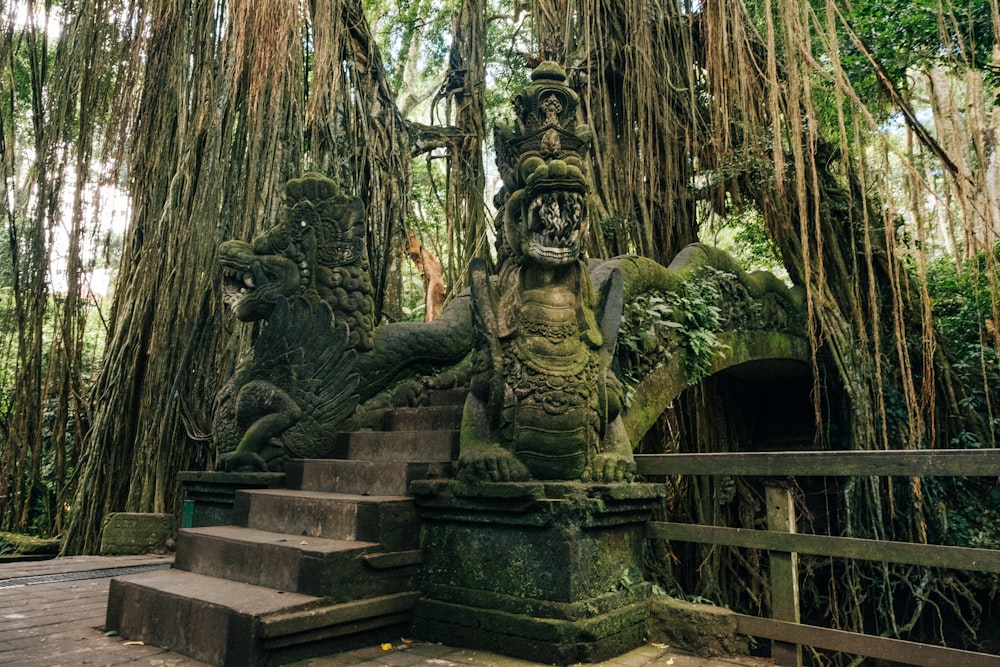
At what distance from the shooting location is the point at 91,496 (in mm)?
5363

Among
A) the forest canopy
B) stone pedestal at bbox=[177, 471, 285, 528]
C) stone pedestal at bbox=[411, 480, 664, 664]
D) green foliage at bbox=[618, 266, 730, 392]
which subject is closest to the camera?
stone pedestal at bbox=[411, 480, 664, 664]

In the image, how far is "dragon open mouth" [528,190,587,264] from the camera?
323 centimetres

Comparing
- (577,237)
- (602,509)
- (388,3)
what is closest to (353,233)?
(577,237)

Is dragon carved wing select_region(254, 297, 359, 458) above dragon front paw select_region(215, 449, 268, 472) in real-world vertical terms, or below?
above

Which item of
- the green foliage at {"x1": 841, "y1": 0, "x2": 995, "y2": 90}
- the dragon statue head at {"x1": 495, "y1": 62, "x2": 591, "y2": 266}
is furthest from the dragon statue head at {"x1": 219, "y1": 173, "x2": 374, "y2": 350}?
the green foliage at {"x1": 841, "y1": 0, "x2": 995, "y2": 90}

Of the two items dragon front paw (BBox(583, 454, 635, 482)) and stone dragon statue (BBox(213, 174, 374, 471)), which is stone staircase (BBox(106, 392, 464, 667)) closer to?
stone dragon statue (BBox(213, 174, 374, 471))

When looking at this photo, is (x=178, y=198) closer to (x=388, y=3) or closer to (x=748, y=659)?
(x=748, y=659)

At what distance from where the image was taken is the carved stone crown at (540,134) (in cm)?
349

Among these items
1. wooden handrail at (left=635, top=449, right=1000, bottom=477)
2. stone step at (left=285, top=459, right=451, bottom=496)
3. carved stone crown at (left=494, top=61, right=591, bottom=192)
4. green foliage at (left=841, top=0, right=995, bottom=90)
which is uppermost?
green foliage at (left=841, top=0, right=995, bottom=90)

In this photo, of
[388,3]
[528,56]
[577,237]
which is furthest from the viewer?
[388,3]

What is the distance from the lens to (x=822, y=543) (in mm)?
2713

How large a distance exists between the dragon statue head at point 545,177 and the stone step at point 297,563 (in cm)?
159

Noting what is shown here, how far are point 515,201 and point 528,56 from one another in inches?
213

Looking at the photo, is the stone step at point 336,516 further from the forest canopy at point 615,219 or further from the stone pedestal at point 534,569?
the forest canopy at point 615,219
